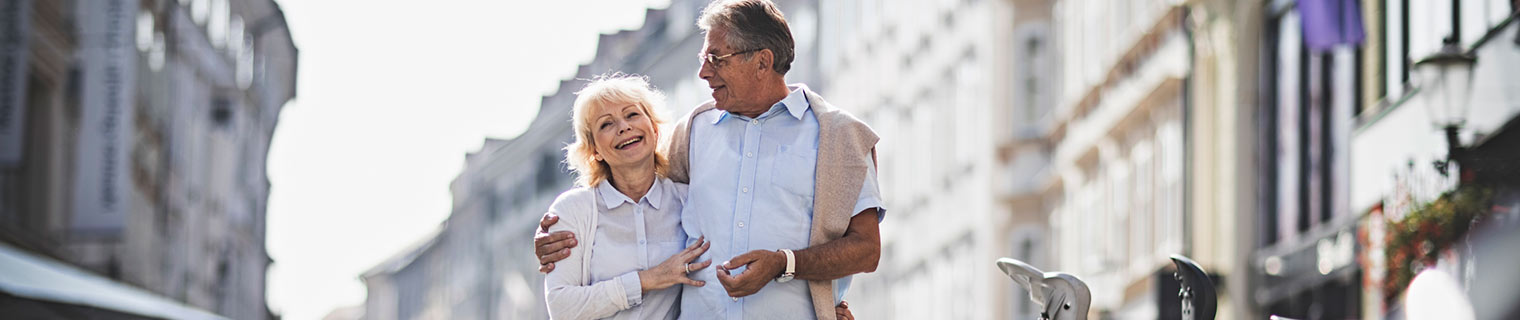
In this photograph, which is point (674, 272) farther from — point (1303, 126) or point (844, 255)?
point (1303, 126)

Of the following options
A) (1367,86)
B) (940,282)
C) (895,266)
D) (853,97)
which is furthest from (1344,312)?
(853,97)

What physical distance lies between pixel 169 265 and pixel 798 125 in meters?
30.9

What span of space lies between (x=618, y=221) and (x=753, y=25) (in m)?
0.52

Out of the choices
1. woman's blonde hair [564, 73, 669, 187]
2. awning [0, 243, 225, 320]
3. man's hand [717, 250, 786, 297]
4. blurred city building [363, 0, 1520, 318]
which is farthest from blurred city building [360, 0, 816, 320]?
man's hand [717, 250, 786, 297]


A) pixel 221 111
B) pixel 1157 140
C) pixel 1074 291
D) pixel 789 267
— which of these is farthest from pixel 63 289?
pixel 221 111

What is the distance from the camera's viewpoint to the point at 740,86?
5461 millimetres

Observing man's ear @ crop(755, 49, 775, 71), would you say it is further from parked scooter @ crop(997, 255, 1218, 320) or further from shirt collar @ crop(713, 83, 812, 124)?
parked scooter @ crop(997, 255, 1218, 320)

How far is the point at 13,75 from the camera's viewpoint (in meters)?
20.8

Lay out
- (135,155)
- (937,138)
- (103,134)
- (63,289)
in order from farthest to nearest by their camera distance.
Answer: (937,138) → (135,155) → (103,134) → (63,289)

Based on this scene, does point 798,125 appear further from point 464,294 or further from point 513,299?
point 464,294

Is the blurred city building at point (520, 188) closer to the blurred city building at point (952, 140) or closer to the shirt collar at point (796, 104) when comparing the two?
the blurred city building at point (952, 140)

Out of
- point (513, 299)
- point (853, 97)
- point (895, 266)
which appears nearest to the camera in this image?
point (895, 266)

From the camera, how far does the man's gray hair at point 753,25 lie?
5.39 m

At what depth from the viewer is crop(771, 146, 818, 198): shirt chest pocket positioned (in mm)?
5441
